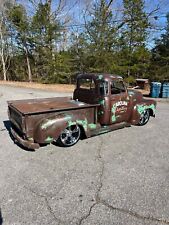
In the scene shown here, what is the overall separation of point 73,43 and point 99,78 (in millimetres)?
16247

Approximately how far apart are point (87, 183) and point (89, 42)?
56.4ft

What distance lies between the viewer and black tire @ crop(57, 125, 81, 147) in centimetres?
492

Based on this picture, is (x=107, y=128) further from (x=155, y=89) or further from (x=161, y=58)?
(x=161, y=58)

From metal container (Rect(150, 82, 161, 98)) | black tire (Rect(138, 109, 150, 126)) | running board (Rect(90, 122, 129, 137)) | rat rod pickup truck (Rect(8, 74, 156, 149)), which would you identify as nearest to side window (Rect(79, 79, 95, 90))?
A: rat rod pickup truck (Rect(8, 74, 156, 149))

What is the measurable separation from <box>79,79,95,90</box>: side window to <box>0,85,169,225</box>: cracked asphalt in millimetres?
1500

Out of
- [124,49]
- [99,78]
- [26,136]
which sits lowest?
[26,136]

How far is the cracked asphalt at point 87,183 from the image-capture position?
111 inches

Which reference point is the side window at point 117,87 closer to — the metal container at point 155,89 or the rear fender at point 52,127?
the rear fender at point 52,127

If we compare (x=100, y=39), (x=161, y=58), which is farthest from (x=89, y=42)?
(x=161, y=58)

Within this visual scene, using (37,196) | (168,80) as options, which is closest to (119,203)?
(37,196)

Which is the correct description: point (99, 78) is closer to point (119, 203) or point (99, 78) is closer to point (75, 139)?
point (75, 139)

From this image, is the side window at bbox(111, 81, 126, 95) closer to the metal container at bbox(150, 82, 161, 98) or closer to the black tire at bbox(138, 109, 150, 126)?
the black tire at bbox(138, 109, 150, 126)

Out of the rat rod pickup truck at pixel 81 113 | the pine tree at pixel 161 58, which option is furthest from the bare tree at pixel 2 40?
the rat rod pickup truck at pixel 81 113

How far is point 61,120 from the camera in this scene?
458 centimetres
